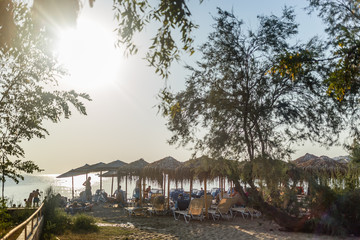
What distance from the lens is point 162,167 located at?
17.7 m

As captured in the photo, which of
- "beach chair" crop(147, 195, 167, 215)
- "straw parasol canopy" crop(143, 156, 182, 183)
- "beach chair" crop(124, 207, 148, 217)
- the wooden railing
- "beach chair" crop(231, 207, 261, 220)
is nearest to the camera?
the wooden railing

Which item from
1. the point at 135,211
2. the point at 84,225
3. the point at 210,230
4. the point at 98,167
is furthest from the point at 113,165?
the point at 210,230

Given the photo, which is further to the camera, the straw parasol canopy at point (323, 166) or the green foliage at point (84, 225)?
the straw parasol canopy at point (323, 166)

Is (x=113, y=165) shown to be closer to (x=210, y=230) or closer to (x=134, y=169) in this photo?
(x=134, y=169)

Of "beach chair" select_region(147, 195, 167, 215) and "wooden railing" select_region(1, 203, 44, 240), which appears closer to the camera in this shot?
"wooden railing" select_region(1, 203, 44, 240)

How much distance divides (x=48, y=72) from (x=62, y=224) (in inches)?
182

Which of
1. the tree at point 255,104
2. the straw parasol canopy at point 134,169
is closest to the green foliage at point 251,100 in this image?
the tree at point 255,104

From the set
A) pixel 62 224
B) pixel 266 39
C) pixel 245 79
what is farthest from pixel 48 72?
pixel 266 39

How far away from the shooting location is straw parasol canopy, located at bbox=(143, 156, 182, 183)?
58.1 feet

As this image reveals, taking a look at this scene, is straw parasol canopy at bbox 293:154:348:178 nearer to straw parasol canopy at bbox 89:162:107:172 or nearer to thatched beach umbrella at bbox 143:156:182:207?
thatched beach umbrella at bbox 143:156:182:207

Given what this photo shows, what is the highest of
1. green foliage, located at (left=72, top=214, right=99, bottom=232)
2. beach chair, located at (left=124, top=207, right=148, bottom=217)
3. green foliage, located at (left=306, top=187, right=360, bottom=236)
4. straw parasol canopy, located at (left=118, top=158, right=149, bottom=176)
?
straw parasol canopy, located at (left=118, top=158, right=149, bottom=176)

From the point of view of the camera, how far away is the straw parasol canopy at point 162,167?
17703 millimetres

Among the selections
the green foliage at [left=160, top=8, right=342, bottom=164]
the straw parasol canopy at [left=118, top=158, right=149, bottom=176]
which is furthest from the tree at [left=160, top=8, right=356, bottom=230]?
the straw parasol canopy at [left=118, top=158, right=149, bottom=176]

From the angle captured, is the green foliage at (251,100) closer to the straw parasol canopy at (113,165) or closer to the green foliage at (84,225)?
the green foliage at (84,225)
